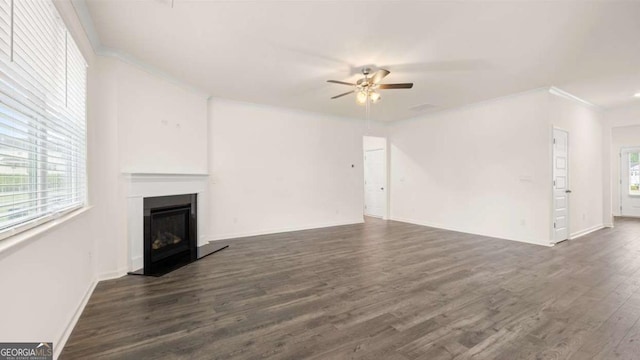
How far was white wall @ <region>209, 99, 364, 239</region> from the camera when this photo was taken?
5270mm

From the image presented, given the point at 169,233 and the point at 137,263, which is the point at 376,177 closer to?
the point at 169,233

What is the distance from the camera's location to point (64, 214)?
7.29 ft

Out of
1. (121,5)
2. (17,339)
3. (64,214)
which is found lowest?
(17,339)

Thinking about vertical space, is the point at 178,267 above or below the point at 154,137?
below

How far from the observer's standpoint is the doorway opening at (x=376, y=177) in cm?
782

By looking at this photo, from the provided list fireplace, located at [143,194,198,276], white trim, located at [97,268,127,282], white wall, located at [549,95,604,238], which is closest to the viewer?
white trim, located at [97,268,127,282]

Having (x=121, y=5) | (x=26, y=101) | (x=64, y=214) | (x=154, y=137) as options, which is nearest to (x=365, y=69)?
(x=121, y=5)

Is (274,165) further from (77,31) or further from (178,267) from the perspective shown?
(77,31)

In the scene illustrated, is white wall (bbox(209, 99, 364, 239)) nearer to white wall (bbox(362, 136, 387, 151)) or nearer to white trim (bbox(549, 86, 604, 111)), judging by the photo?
white wall (bbox(362, 136, 387, 151))

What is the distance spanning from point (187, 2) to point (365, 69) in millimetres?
2269

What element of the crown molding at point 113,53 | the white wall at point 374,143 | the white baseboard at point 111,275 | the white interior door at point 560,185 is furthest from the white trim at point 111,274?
the white interior door at point 560,185

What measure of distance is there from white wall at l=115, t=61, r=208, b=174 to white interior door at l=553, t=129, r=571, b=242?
21.2ft

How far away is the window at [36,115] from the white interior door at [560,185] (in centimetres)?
680

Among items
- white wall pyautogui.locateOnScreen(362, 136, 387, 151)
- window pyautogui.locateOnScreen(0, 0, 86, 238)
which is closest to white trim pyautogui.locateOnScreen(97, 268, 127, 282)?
window pyautogui.locateOnScreen(0, 0, 86, 238)
